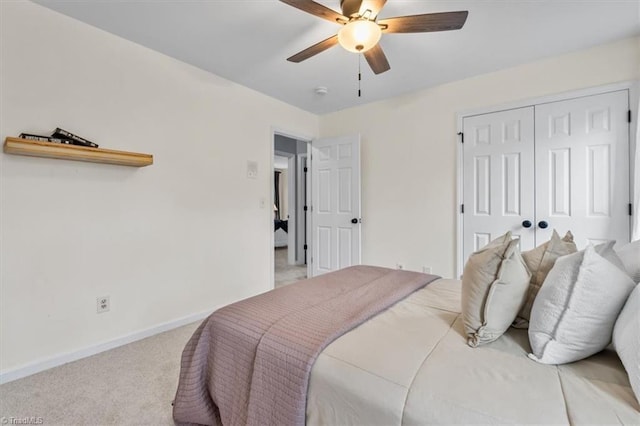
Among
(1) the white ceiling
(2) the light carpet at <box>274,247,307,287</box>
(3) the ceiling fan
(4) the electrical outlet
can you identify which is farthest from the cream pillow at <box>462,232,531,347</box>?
(2) the light carpet at <box>274,247,307,287</box>

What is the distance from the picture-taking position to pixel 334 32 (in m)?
2.26

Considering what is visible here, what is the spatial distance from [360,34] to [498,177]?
208 centimetres

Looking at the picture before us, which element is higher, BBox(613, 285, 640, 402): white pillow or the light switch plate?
the light switch plate

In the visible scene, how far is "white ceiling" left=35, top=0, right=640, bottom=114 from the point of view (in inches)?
78.1

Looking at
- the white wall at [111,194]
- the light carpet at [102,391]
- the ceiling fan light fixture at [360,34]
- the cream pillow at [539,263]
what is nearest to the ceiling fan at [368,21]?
the ceiling fan light fixture at [360,34]

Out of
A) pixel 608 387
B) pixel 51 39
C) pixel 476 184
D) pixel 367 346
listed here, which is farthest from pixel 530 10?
pixel 51 39

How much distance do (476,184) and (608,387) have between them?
2.55 metres

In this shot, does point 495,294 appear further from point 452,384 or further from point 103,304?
point 103,304

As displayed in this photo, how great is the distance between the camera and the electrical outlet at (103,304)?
225cm

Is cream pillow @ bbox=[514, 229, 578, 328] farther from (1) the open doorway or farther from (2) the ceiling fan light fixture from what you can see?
(1) the open doorway

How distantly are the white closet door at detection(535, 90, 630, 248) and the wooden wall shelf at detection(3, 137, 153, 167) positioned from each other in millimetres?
3463

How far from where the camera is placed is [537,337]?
3.12ft

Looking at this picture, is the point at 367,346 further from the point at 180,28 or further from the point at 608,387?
the point at 180,28

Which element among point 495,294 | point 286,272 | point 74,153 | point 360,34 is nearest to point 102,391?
point 74,153
